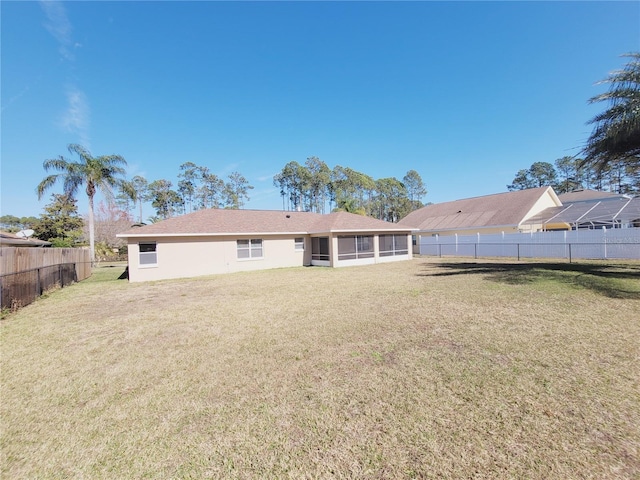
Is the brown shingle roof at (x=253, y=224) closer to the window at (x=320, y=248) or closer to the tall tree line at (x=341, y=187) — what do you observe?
the window at (x=320, y=248)

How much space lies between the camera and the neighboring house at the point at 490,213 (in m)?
26.1

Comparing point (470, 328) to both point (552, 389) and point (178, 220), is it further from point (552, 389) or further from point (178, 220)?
point (178, 220)

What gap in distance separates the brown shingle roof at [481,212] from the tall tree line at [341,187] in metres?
14.7

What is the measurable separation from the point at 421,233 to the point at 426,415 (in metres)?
31.5

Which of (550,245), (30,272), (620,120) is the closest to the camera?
(620,120)

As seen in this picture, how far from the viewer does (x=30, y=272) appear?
978 cm

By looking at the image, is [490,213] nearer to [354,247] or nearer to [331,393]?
[354,247]

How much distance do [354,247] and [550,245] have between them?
44.4ft

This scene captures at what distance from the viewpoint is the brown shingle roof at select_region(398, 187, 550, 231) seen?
26641 mm

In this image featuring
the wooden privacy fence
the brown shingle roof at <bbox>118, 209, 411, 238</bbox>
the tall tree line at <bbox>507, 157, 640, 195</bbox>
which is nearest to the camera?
the wooden privacy fence

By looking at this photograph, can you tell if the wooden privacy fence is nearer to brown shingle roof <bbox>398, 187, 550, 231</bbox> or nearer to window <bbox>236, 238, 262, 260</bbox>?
window <bbox>236, 238, 262, 260</bbox>

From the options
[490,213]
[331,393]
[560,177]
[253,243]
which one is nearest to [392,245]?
[253,243]

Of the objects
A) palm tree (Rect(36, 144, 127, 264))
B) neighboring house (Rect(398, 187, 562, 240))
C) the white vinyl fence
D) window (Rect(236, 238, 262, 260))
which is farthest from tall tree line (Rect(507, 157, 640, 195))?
palm tree (Rect(36, 144, 127, 264))

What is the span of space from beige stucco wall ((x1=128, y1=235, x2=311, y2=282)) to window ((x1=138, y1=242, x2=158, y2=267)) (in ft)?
0.56
